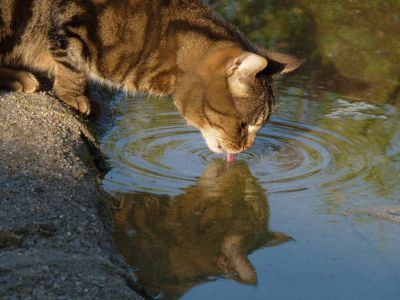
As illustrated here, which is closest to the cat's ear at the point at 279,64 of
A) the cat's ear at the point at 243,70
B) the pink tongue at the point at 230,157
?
the cat's ear at the point at 243,70

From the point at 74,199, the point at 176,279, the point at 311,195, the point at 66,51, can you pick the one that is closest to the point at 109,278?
the point at 176,279

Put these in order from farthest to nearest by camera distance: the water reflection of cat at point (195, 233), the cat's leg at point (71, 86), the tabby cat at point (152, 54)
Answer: the cat's leg at point (71, 86)
the tabby cat at point (152, 54)
the water reflection of cat at point (195, 233)

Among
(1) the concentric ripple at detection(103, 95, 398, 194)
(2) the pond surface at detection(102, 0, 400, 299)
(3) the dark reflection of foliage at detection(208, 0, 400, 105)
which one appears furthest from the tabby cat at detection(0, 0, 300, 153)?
(3) the dark reflection of foliage at detection(208, 0, 400, 105)

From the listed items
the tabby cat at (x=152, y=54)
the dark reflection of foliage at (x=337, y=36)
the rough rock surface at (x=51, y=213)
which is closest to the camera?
the rough rock surface at (x=51, y=213)

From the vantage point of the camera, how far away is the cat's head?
166 inches

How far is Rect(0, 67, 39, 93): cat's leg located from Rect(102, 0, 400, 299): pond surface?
1.69 ft

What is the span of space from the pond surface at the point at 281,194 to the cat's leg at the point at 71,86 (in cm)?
28

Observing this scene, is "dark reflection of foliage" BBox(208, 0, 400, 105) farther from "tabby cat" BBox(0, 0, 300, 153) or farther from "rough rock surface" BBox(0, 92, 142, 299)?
"rough rock surface" BBox(0, 92, 142, 299)

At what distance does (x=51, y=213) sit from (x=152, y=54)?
142 centimetres

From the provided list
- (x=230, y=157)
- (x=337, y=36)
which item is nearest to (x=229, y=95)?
(x=230, y=157)

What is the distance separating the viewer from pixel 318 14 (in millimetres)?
7234

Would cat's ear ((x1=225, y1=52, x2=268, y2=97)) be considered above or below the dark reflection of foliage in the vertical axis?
above

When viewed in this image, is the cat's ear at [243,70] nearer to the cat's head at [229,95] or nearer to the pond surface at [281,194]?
the cat's head at [229,95]

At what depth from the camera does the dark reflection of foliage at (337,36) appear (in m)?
6.00
